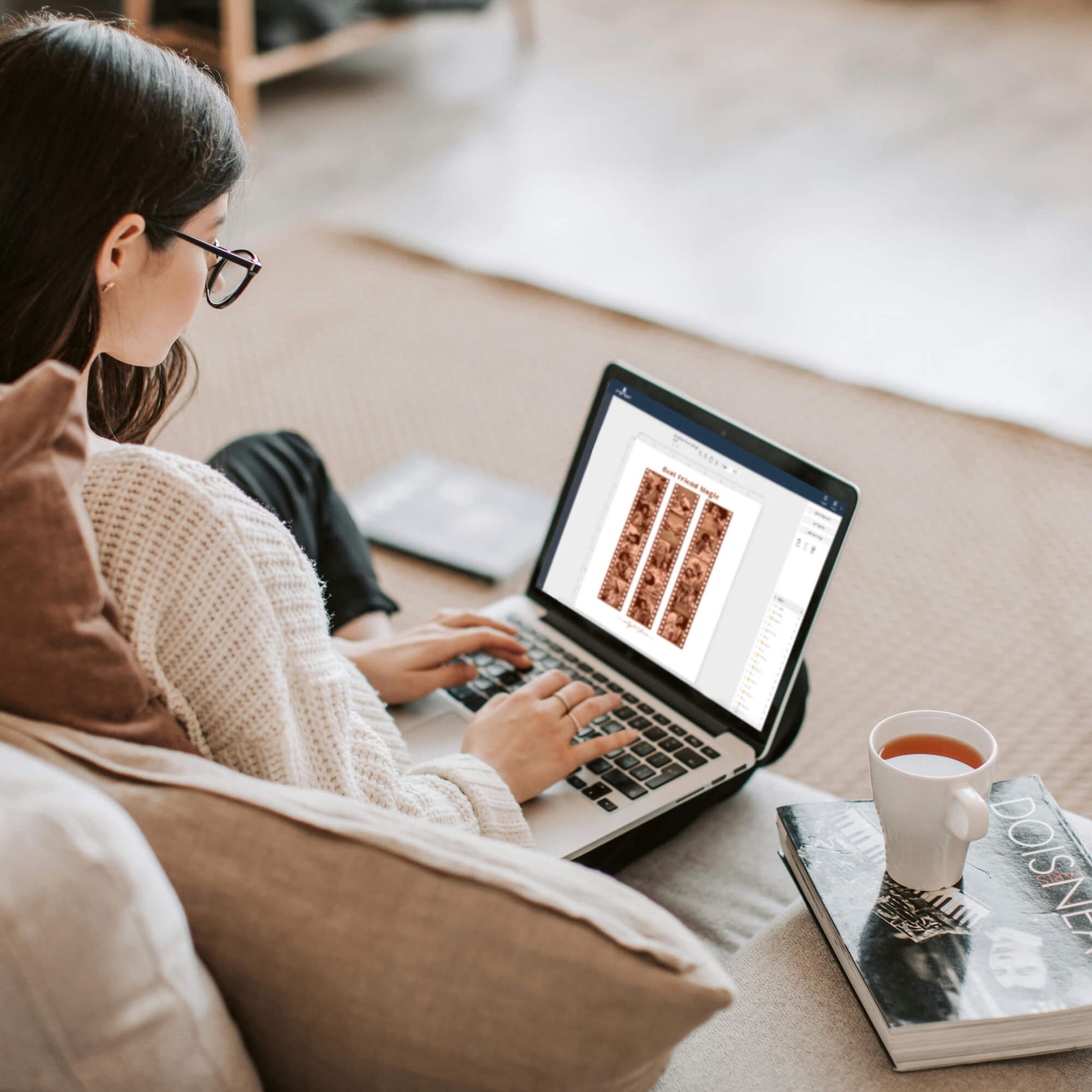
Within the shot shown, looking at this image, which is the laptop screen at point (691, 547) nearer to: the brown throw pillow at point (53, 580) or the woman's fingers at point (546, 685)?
the woman's fingers at point (546, 685)

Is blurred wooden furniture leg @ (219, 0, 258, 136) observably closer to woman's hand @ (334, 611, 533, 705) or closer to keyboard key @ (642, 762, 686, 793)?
woman's hand @ (334, 611, 533, 705)

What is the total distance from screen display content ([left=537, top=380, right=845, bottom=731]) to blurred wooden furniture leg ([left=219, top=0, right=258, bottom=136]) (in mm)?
2325

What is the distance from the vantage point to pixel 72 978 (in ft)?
1.71

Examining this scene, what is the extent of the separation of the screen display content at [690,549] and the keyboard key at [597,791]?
0.13m

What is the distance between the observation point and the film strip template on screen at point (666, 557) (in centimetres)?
109

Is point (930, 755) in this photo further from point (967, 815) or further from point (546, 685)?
point (546, 685)

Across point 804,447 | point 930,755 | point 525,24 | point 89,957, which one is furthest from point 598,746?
point 525,24

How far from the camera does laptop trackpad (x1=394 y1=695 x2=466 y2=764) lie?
1.14m

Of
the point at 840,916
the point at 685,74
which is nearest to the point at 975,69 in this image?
the point at 685,74

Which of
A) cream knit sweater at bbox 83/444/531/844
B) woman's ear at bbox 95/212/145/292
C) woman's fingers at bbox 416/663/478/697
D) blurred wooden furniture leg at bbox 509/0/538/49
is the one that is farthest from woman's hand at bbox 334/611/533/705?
blurred wooden furniture leg at bbox 509/0/538/49

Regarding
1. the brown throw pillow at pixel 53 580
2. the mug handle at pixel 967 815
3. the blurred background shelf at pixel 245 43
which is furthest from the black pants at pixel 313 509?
the blurred background shelf at pixel 245 43

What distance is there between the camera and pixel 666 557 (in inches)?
44.7

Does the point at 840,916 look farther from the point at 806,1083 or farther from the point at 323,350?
the point at 323,350

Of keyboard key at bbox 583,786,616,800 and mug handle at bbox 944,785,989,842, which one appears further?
keyboard key at bbox 583,786,616,800
